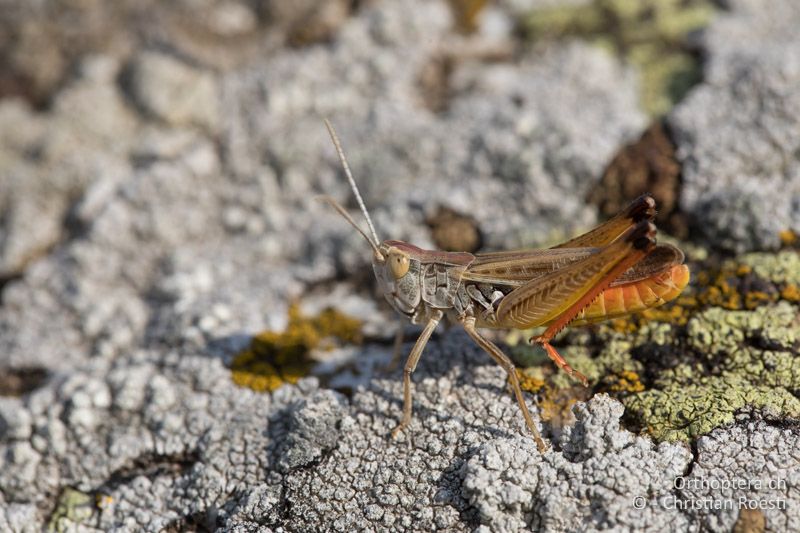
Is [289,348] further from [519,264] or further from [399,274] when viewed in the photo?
[519,264]

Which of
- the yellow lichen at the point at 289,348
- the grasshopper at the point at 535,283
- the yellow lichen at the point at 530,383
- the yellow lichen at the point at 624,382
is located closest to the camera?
the grasshopper at the point at 535,283

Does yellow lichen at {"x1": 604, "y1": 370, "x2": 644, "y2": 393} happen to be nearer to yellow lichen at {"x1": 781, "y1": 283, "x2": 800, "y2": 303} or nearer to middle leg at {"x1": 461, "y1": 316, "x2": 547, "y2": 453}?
A: middle leg at {"x1": 461, "y1": 316, "x2": 547, "y2": 453}

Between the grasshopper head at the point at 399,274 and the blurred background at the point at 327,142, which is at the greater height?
the blurred background at the point at 327,142

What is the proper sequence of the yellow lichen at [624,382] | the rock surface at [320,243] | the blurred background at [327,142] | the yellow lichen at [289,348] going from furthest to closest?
the blurred background at [327,142] → the yellow lichen at [289,348] → the yellow lichen at [624,382] → the rock surface at [320,243]

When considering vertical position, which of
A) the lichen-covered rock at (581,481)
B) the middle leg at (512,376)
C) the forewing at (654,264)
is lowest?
the lichen-covered rock at (581,481)

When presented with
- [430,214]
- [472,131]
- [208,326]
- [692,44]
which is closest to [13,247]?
[208,326]

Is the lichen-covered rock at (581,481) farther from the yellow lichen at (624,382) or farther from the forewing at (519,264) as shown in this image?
the forewing at (519,264)

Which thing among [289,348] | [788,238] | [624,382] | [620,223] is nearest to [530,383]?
[624,382]

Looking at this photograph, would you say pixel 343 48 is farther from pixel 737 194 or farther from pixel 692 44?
pixel 737 194

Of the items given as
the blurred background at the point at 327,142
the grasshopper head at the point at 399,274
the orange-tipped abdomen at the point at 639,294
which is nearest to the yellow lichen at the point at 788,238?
the blurred background at the point at 327,142

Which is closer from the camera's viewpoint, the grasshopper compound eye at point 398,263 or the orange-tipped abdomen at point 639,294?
the orange-tipped abdomen at point 639,294
